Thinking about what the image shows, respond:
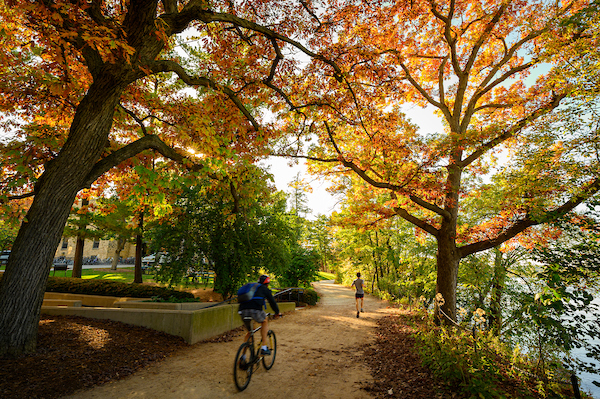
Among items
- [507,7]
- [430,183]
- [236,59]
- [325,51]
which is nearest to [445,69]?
[507,7]

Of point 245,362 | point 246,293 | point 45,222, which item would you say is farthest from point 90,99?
point 245,362

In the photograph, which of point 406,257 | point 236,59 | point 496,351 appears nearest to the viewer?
point 496,351

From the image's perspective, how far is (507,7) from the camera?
10109 millimetres

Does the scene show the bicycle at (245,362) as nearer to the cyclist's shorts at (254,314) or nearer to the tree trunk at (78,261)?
the cyclist's shorts at (254,314)

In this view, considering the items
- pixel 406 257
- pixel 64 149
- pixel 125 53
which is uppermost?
pixel 125 53

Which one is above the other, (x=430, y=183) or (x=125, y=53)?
(x=125, y=53)

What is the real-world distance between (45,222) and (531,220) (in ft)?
41.1

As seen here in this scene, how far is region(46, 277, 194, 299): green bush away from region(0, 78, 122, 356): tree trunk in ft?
19.3

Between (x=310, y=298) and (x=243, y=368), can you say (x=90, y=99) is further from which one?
(x=310, y=298)

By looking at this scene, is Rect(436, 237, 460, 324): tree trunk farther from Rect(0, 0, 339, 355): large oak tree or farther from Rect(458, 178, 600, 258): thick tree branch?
Rect(0, 0, 339, 355): large oak tree

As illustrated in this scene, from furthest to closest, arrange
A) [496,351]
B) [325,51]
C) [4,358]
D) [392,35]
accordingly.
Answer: [392,35]
[325,51]
[496,351]
[4,358]

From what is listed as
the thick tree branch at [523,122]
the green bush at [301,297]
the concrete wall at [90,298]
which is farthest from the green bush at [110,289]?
the thick tree branch at [523,122]

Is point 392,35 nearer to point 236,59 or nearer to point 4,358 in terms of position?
point 236,59

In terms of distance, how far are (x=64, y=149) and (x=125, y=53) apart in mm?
2347
